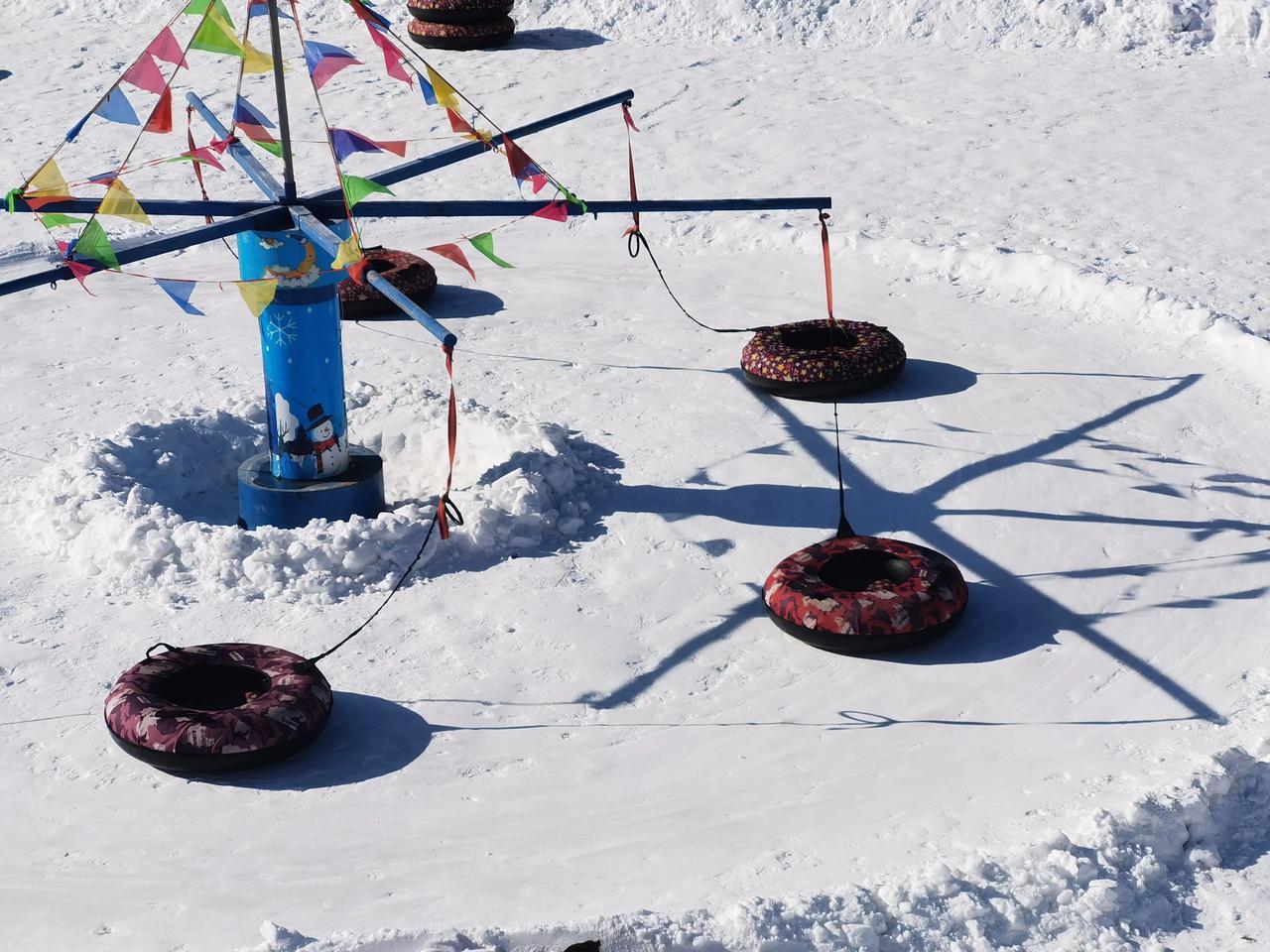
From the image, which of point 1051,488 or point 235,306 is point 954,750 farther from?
point 235,306

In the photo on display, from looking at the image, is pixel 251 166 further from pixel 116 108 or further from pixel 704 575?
pixel 704 575

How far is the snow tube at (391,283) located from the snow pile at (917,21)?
6.40 metres

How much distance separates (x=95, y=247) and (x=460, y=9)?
34.6 feet

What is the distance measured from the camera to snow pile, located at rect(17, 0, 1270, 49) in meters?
16.5

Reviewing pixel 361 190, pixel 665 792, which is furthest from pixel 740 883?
pixel 361 190

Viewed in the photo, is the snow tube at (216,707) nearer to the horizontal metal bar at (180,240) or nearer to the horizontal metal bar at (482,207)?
A: the horizontal metal bar at (180,240)

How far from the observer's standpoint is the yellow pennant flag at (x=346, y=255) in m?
7.89

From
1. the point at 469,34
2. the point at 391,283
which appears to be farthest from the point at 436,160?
the point at 469,34

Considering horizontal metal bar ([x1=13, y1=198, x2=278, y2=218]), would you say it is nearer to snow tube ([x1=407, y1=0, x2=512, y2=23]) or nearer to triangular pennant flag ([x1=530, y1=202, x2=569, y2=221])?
triangular pennant flag ([x1=530, y1=202, x2=569, y2=221])

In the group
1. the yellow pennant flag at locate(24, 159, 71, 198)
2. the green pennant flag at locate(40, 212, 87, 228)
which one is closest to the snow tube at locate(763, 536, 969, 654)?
the yellow pennant flag at locate(24, 159, 71, 198)

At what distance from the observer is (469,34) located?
17.5 metres

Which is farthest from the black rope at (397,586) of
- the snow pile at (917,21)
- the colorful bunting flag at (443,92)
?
the snow pile at (917,21)

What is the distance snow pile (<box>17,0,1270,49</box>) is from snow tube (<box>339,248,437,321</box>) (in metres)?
6.40

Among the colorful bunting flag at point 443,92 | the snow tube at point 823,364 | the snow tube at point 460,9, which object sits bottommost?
the snow tube at point 823,364
